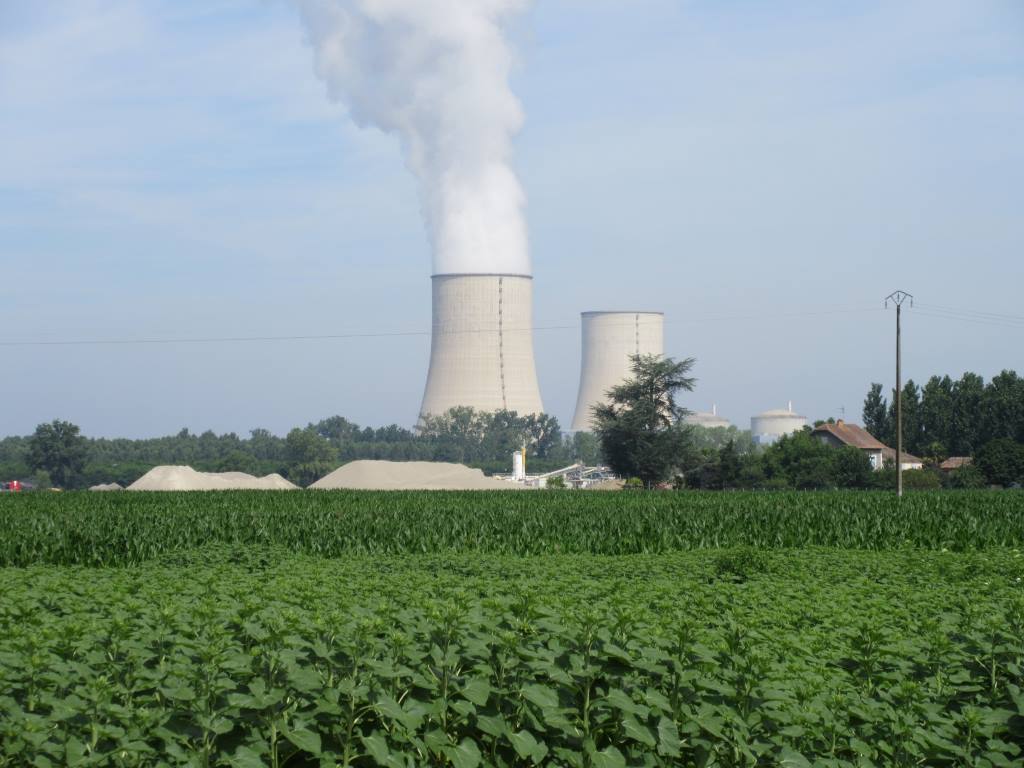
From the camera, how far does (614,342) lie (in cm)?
6178

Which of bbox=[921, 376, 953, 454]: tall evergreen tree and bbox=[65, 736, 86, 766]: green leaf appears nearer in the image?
bbox=[65, 736, 86, 766]: green leaf

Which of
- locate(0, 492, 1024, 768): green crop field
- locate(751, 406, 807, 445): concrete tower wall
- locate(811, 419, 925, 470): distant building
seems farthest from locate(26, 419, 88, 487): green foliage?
locate(0, 492, 1024, 768): green crop field

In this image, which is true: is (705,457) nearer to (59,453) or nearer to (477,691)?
(59,453)

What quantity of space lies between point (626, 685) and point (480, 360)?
4607 cm

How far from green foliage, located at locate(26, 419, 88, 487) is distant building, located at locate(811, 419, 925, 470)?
51856 mm

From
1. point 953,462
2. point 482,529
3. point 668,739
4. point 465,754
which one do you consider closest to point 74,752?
point 465,754

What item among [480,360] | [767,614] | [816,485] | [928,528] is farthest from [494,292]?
[767,614]

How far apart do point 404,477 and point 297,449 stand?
1359 inches

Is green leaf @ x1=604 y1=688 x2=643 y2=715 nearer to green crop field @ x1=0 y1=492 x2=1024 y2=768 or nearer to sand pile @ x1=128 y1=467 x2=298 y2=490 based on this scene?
green crop field @ x1=0 y1=492 x2=1024 y2=768

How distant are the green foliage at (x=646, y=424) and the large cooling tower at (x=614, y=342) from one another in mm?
3243

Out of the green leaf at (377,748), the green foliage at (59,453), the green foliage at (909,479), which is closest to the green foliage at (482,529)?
the green leaf at (377,748)

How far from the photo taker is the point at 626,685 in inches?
194

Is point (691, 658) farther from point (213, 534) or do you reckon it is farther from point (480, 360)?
point (480, 360)

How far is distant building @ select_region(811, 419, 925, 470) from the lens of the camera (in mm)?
73562
